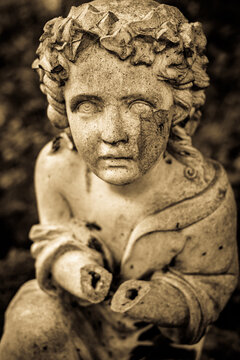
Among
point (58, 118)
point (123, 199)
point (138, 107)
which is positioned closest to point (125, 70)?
point (138, 107)

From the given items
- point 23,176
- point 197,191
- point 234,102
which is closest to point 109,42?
point 197,191

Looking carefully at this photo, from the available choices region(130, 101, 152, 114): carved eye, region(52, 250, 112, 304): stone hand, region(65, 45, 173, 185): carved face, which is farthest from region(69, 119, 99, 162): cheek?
region(52, 250, 112, 304): stone hand

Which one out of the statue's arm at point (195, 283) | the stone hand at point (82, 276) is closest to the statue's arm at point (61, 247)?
the stone hand at point (82, 276)

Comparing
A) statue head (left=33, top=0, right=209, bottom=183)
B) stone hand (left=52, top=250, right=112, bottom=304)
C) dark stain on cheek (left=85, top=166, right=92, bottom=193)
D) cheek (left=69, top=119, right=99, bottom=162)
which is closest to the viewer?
statue head (left=33, top=0, right=209, bottom=183)

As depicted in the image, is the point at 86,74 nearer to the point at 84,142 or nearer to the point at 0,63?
the point at 84,142

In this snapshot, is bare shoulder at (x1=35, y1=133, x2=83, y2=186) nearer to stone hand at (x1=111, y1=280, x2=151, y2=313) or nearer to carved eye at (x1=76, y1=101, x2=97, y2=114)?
carved eye at (x1=76, y1=101, x2=97, y2=114)

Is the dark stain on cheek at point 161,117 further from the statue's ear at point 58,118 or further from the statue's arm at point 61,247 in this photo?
the statue's arm at point 61,247
